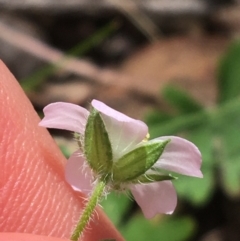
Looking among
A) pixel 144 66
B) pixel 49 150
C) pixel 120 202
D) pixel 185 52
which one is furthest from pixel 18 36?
pixel 49 150

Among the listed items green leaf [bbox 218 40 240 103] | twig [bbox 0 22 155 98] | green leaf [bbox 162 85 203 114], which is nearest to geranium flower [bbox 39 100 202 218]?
green leaf [bbox 162 85 203 114]

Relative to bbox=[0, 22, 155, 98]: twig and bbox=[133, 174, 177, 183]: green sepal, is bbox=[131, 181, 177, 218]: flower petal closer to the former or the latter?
bbox=[133, 174, 177, 183]: green sepal

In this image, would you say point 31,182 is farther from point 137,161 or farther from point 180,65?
point 180,65

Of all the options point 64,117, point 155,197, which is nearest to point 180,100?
point 155,197

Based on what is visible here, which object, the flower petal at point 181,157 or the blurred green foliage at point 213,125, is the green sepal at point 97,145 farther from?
the blurred green foliage at point 213,125

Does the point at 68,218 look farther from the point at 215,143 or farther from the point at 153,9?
the point at 153,9
